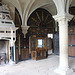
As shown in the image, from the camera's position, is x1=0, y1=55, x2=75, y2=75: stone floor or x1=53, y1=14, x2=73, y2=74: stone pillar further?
x1=0, y1=55, x2=75, y2=75: stone floor

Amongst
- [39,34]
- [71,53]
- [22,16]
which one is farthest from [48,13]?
[71,53]

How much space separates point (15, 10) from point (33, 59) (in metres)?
3.73

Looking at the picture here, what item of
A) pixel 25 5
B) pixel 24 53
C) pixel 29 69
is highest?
pixel 25 5

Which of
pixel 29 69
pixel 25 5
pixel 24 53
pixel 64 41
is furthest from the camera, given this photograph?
pixel 24 53

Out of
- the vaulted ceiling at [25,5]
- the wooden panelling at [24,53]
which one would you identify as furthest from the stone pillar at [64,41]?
the wooden panelling at [24,53]

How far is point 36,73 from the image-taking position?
14.6ft

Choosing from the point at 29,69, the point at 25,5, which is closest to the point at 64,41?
the point at 29,69

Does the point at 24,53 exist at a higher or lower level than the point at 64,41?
lower

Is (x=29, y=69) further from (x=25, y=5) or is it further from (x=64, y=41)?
(x=25, y=5)

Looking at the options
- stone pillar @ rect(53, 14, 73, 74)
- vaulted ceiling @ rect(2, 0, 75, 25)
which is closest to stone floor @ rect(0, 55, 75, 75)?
stone pillar @ rect(53, 14, 73, 74)

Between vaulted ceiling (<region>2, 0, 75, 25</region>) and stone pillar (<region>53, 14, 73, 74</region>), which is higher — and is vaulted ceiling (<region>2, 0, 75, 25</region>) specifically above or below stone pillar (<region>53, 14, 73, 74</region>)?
above

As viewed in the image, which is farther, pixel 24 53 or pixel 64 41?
pixel 24 53

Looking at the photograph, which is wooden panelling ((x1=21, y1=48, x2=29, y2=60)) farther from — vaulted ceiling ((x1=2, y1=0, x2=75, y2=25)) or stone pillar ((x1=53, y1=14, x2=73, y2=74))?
stone pillar ((x1=53, y1=14, x2=73, y2=74))

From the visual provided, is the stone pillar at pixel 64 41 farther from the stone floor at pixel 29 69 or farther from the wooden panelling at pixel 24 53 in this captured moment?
the wooden panelling at pixel 24 53
